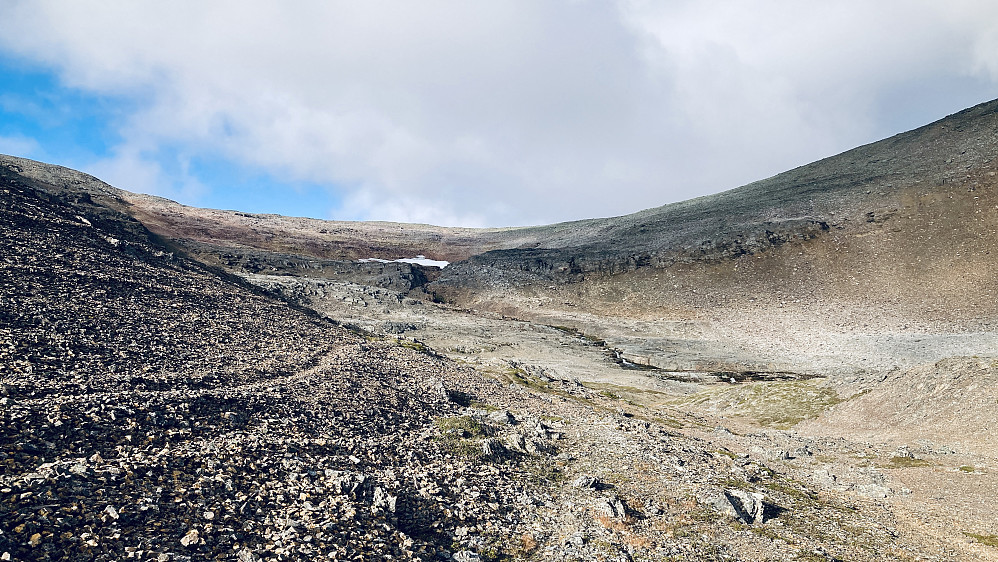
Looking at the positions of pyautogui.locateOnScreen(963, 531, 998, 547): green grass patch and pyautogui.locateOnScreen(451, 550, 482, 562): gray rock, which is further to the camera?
pyautogui.locateOnScreen(963, 531, 998, 547): green grass patch

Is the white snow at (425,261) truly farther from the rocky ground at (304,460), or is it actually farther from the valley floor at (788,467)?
the rocky ground at (304,460)

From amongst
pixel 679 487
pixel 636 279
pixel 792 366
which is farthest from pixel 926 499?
pixel 636 279

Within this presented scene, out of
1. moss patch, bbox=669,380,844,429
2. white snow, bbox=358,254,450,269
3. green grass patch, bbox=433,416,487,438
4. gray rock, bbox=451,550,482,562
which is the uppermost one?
white snow, bbox=358,254,450,269

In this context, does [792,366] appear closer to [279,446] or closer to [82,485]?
[279,446]

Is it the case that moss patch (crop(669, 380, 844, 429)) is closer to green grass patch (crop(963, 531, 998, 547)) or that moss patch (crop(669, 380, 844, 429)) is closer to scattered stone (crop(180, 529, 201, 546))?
green grass patch (crop(963, 531, 998, 547))

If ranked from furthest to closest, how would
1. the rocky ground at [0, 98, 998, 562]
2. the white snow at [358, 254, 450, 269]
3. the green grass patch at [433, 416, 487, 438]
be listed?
the white snow at [358, 254, 450, 269] → the green grass patch at [433, 416, 487, 438] → the rocky ground at [0, 98, 998, 562]

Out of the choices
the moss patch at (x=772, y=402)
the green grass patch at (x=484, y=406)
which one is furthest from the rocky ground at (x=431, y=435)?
the green grass patch at (x=484, y=406)

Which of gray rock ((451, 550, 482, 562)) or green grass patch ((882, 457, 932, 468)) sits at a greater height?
gray rock ((451, 550, 482, 562))

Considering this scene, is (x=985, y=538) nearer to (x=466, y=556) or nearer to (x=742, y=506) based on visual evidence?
(x=742, y=506)

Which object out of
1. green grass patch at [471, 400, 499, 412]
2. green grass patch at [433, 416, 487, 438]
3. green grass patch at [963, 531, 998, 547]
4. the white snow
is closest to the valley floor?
green grass patch at [963, 531, 998, 547]

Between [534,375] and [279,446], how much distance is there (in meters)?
43.0

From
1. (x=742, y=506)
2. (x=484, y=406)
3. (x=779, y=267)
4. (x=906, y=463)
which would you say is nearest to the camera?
(x=742, y=506)

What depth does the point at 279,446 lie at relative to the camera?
17953mm

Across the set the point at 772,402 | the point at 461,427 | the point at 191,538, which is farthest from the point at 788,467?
the point at 191,538
